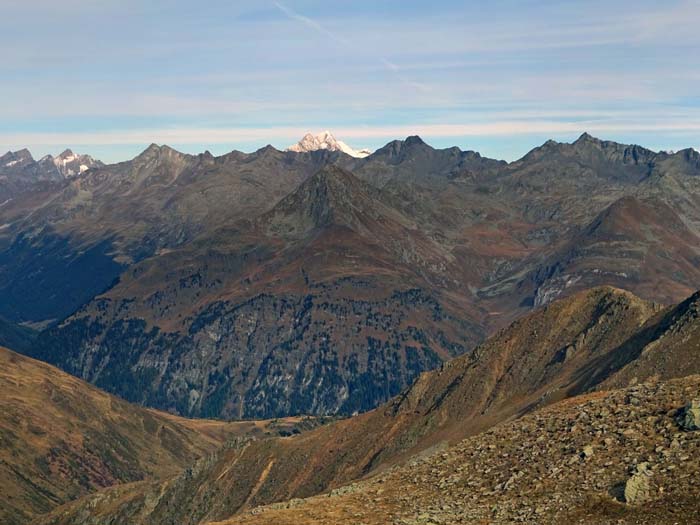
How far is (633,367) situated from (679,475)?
106 m

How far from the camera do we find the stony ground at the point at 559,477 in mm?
75562

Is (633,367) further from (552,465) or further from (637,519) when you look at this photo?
(637,519)

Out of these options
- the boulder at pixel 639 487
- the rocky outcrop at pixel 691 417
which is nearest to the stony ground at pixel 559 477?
the boulder at pixel 639 487

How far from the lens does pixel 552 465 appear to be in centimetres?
8700

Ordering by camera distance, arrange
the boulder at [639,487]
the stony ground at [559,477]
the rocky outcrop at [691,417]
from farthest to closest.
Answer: the rocky outcrop at [691,417] → the stony ground at [559,477] → the boulder at [639,487]

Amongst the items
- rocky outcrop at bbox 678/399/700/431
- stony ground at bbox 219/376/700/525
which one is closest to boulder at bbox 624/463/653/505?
Answer: stony ground at bbox 219/376/700/525

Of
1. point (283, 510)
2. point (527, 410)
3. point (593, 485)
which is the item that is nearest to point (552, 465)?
point (593, 485)

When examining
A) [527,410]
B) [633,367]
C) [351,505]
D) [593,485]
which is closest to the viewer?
[593,485]

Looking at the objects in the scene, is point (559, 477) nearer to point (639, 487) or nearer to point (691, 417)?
point (639, 487)

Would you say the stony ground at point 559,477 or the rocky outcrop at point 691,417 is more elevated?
the rocky outcrop at point 691,417

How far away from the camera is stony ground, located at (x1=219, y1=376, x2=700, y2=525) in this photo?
75562 millimetres

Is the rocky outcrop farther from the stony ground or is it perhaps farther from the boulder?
the boulder

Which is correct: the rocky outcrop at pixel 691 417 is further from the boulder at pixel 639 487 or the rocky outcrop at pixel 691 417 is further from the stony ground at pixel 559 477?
the boulder at pixel 639 487

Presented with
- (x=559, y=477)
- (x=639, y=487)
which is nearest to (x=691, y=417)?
(x=639, y=487)
